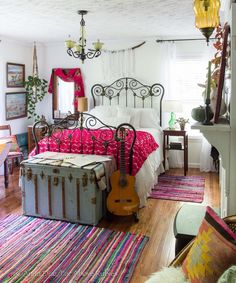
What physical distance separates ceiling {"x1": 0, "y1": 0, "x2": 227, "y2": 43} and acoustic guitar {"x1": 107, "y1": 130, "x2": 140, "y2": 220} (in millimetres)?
1618

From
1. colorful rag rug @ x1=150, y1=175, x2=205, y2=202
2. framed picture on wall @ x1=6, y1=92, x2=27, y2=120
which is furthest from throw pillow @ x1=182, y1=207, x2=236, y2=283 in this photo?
framed picture on wall @ x1=6, y1=92, x2=27, y2=120

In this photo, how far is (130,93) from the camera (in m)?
6.21

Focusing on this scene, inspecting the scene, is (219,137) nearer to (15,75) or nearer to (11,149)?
(11,149)

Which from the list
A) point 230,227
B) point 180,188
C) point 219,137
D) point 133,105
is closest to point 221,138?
point 219,137

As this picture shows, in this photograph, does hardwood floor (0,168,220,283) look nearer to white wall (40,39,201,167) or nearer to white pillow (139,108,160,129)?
white pillow (139,108,160,129)

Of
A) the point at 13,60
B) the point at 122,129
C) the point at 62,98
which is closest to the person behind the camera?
the point at 122,129

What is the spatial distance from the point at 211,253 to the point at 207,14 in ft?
4.82

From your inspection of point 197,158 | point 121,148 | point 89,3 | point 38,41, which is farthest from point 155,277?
point 38,41

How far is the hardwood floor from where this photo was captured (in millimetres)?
2812

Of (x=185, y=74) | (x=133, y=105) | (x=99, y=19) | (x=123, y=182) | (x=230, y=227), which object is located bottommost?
(x=123, y=182)

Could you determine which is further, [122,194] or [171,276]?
[122,194]

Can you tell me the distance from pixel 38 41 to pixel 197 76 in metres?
3.12

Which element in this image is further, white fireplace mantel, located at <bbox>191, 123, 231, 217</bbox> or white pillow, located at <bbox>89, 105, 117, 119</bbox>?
white pillow, located at <bbox>89, 105, 117, 119</bbox>

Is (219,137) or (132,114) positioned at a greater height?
(132,114)
